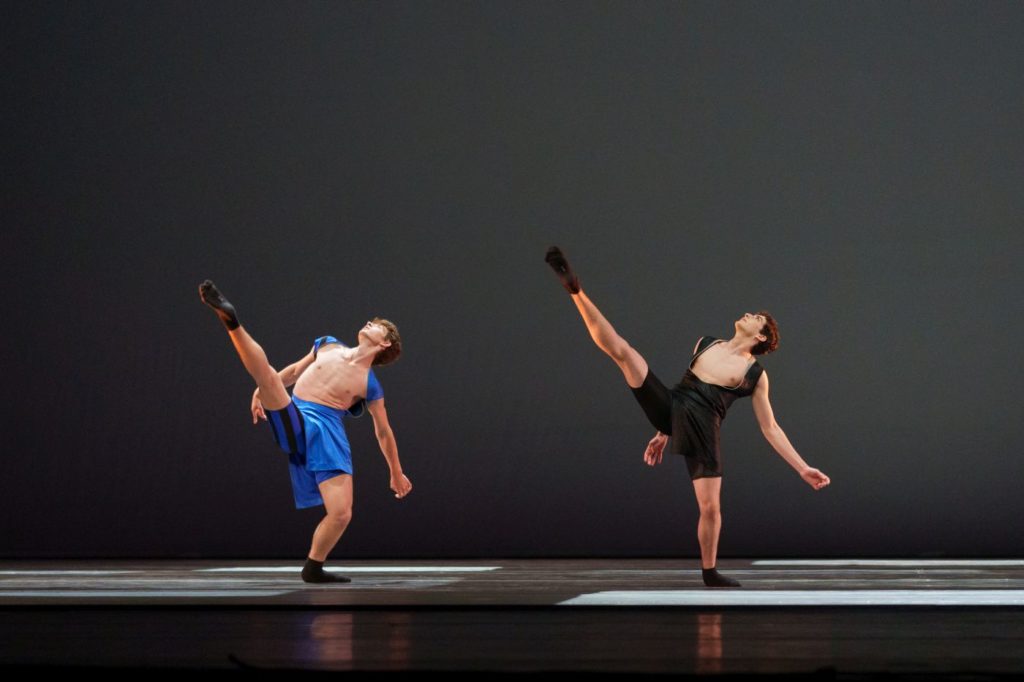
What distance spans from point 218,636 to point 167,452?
14.6ft

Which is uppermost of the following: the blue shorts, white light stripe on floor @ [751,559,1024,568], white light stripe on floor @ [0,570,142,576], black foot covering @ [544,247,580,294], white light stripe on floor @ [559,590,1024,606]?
black foot covering @ [544,247,580,294]

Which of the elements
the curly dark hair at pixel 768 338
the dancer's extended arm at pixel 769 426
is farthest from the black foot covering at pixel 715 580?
the curly dark hair at pixel 768 338

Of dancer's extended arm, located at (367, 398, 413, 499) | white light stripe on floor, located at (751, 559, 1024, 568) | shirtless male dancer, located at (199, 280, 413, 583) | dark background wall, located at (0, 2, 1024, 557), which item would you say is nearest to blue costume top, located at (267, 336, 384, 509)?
shirtless male dancer, located at (199, 280, 413, 583)

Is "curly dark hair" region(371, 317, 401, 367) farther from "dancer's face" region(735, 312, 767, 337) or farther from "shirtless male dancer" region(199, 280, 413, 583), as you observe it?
"dancer's face" region(735, 312, 767, 337)

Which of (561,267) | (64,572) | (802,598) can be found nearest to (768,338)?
(561,267)

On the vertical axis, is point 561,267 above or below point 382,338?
above

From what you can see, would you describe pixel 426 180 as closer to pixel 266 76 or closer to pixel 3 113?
pixel 266 76

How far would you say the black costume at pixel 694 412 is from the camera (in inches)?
173

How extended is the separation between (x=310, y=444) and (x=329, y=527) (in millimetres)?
330

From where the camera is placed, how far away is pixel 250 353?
4.38 meters

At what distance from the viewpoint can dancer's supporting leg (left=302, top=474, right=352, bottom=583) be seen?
462 cm

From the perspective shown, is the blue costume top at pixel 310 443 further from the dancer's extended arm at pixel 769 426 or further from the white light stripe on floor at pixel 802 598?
the dancer's extended arm at pixel 769 426

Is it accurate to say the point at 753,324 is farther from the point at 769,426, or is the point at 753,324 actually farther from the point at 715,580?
the point at 715,580

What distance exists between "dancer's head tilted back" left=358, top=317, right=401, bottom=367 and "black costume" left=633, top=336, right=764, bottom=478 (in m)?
1.04
